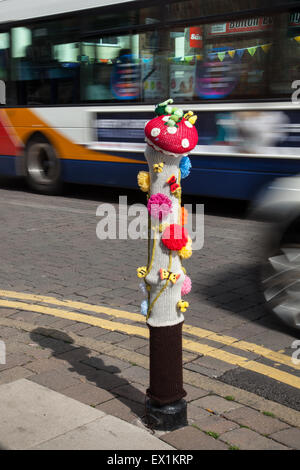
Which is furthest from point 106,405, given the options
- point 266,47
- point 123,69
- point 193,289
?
point 123,69

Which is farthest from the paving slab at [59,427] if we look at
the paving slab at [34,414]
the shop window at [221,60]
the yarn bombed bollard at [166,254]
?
the shop window at [221,60]

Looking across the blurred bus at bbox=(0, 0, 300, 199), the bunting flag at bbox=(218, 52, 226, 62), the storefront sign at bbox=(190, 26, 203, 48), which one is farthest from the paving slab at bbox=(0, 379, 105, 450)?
the storefront sign at bbox=(190, 26, 203, 48)

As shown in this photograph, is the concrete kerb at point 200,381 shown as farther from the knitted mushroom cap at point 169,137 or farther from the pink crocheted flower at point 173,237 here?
the knitted mushroom cap at point 169,137

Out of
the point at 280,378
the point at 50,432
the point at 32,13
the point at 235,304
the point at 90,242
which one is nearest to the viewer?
the point at 50,432

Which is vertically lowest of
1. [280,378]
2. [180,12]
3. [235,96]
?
[280,378]

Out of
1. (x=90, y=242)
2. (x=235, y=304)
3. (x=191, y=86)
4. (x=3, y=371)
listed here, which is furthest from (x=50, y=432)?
(x=191, y=86)

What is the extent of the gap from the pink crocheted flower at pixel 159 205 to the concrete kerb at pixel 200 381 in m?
1.24

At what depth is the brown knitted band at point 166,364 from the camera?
10.6 feet

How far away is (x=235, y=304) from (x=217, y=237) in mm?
2703

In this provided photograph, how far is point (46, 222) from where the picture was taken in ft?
30.0

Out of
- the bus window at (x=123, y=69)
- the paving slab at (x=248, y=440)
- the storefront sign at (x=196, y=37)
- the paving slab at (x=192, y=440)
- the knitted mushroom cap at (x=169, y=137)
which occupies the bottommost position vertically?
the paving slab at (x=248, y=440)
